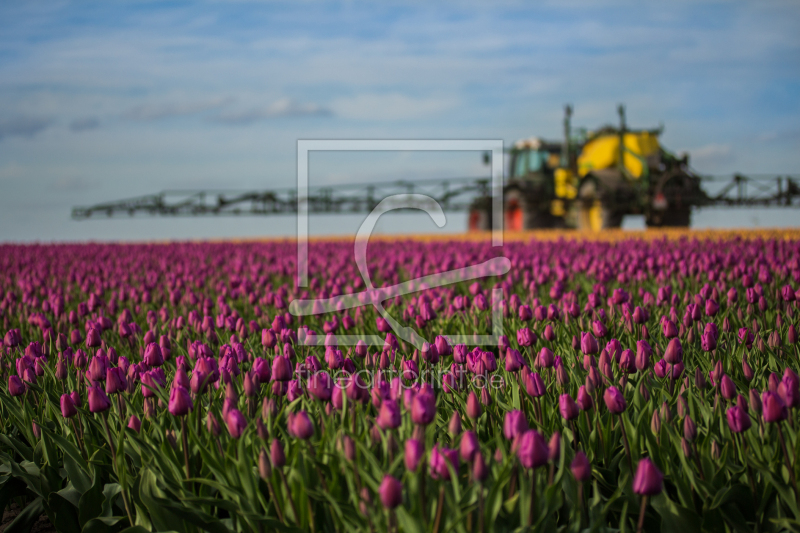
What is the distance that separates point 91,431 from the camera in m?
3.35

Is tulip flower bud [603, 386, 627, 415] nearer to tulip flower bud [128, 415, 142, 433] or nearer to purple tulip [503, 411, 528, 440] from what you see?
purple tulip [503, 411, 528, 440]

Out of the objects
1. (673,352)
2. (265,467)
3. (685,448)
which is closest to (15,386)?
(265,467)

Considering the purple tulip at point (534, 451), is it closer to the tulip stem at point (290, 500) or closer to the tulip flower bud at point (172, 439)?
the tulip stem at point (290, 500)

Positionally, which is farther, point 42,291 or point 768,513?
point 42,291

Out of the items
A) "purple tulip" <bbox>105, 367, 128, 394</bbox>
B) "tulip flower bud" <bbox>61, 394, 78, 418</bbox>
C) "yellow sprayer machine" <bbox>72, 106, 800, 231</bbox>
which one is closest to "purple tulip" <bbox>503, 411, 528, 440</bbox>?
"purple tulip" <bbox>105, 367, 128, 394</bbox>

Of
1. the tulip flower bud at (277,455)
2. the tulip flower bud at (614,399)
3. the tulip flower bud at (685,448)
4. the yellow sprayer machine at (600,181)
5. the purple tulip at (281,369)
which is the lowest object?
the tulip flower bud at (685,448)

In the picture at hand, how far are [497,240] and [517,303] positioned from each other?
27.5 ft

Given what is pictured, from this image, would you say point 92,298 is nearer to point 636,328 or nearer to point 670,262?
point 636,328

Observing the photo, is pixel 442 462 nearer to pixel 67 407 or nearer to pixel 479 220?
pixel 67 407

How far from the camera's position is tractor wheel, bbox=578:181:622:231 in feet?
74.6

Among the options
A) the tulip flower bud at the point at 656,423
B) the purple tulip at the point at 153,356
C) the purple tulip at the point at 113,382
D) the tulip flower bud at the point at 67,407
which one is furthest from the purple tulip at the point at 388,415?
the purple tulip at the point at 153,356

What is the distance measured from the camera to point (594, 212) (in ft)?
80.4

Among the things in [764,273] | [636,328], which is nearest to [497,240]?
[764,273]

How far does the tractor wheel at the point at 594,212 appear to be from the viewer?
74.6 feet
